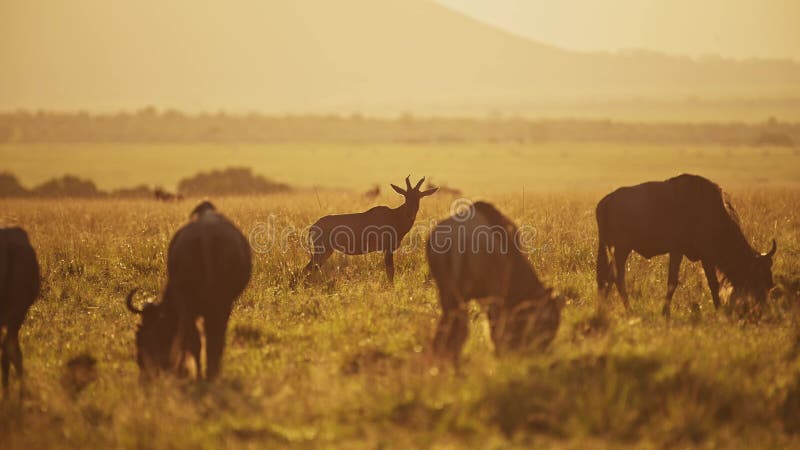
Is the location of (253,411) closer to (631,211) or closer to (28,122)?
(631,211)

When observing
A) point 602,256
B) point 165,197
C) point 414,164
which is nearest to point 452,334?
point 602,256

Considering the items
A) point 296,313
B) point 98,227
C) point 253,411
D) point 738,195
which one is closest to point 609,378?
point 253,411

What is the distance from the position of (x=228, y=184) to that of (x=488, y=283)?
32.1 meters

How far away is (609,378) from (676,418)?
2.17ft

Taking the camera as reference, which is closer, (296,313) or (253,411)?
(253,411)

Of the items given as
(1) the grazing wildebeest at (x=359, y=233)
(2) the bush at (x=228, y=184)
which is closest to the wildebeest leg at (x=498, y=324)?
(1) the grazing wildebeest at (x=359, y=233)

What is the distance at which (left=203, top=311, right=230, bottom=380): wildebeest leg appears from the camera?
7867 millimetres

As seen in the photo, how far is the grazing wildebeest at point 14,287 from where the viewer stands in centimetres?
792

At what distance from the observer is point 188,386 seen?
752 centimetres

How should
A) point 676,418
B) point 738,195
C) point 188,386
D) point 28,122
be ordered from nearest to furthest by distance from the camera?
point 676,418
point 188,386
point 738,195
point 28,122

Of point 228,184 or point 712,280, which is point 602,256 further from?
point 228,184

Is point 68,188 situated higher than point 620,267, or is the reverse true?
point 620,267

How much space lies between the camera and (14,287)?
798cm

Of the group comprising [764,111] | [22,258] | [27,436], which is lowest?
[27,436]
